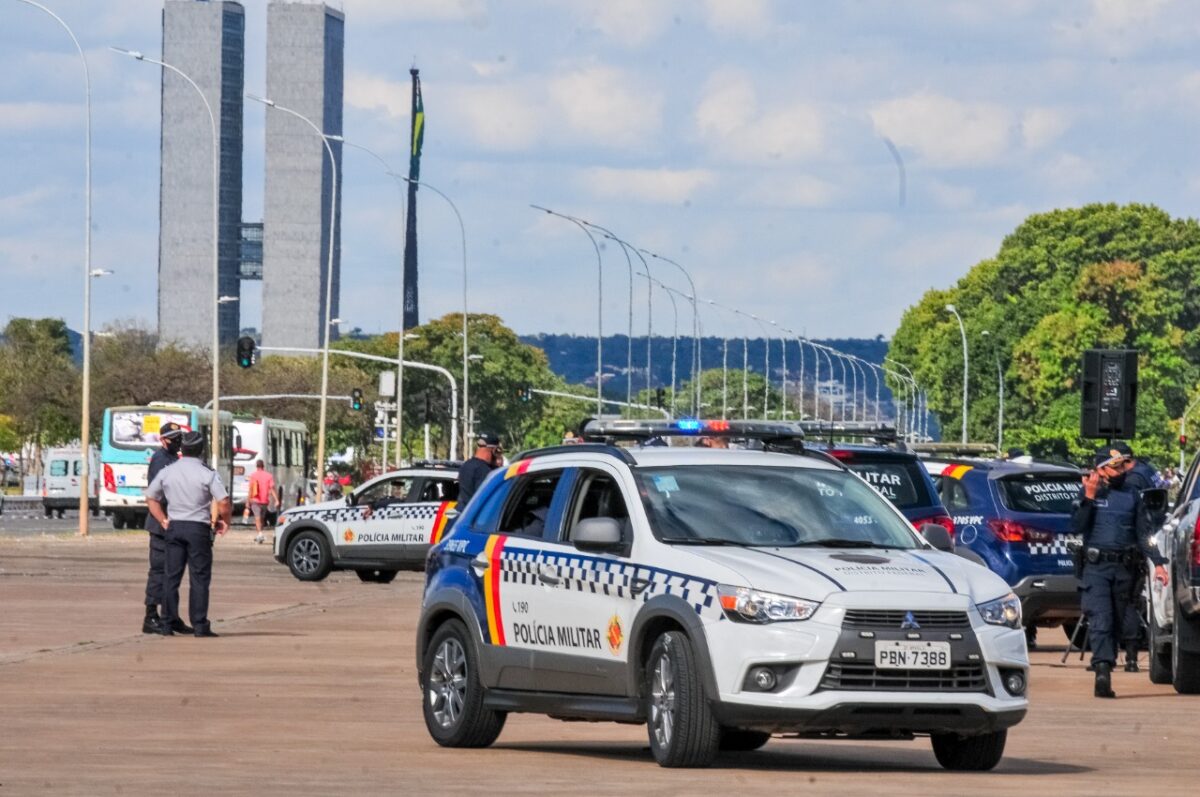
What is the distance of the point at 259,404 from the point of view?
4737 inches

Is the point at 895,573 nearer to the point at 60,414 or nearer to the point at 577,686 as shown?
the point at 577,686

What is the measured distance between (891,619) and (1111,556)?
23.5ft

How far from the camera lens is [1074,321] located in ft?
387

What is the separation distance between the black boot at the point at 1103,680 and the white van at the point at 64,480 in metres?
71.1

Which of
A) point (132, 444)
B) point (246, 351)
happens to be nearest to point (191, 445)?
point (132, 444)

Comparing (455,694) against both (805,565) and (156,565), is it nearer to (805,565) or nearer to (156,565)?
(805,565)

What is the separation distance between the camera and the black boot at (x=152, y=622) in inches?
930

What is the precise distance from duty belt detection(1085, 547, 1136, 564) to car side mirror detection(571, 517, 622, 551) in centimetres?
680

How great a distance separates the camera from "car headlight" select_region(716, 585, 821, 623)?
11945 millimetres

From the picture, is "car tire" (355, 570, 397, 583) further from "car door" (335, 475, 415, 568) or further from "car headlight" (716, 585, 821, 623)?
"car headlight" (716, 585, 821, 623)

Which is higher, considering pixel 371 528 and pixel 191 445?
pixel 191 445

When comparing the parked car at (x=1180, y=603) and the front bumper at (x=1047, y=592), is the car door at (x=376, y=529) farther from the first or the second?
the parked car at (x=1180, y=603)

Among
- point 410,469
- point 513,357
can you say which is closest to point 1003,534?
point 410,469

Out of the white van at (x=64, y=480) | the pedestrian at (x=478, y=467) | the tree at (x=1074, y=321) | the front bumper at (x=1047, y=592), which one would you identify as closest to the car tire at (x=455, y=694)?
the front bumper at (x=1047, y=592)
